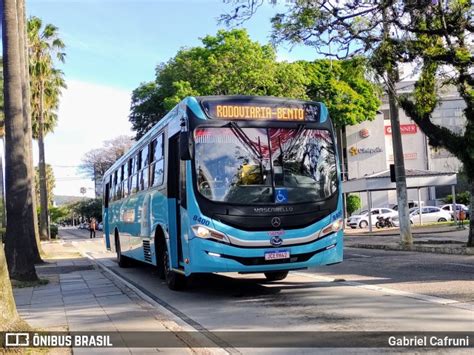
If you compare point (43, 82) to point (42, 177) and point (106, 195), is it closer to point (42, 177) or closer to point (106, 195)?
point (42, 177)

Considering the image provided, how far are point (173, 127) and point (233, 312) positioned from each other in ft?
12.8

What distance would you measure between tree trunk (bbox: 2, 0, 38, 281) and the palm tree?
20.1 m

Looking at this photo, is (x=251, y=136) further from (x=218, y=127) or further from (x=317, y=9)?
(x=317, y=9)

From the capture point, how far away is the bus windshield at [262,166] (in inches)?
361

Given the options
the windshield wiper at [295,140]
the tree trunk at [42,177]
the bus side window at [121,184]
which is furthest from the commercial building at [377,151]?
the windshield wiper at [295,140]

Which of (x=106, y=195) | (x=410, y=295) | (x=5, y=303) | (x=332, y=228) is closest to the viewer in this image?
(x=5, y=303)

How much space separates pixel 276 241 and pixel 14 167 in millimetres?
8712

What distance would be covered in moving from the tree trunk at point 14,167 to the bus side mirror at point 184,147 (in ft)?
22.5

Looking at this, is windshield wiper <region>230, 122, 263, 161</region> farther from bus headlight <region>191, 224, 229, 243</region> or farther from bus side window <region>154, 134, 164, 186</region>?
bus side window <region>154, 134, 164, 186</region>

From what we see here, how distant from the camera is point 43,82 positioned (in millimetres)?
36250

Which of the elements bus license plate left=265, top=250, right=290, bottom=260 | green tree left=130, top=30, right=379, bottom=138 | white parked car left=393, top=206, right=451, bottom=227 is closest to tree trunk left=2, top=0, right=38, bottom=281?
bus license plate left=265, top=250, right=290, bottom=260

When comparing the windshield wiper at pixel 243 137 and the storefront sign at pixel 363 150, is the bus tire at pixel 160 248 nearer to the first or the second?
the windshield wiper at pixel 243 137

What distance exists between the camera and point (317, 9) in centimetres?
1448

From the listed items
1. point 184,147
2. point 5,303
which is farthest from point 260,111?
point 5,303
